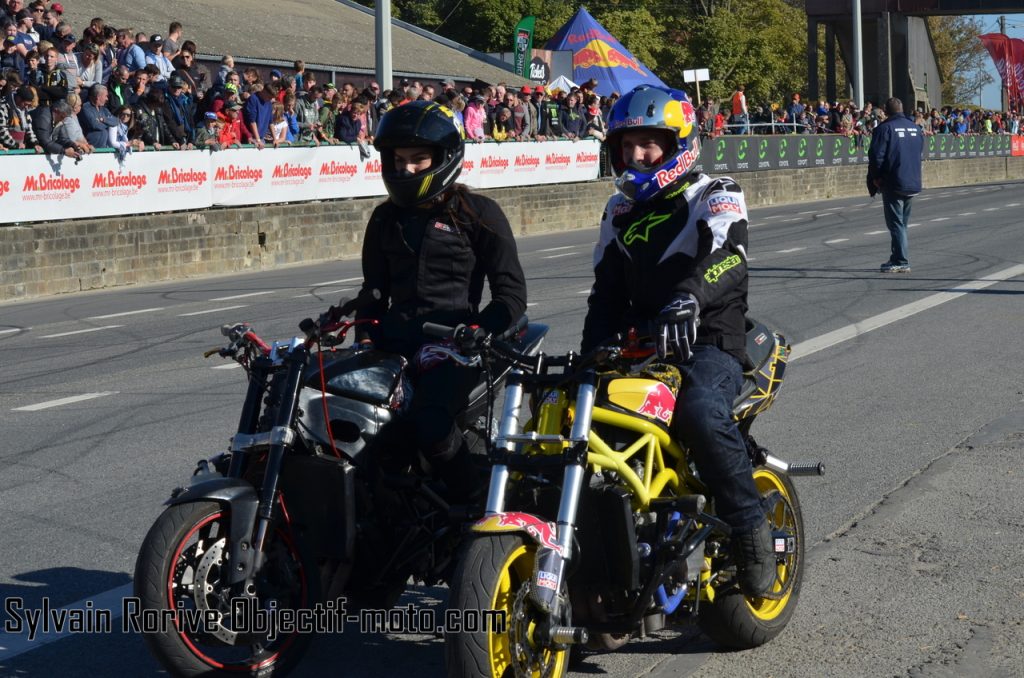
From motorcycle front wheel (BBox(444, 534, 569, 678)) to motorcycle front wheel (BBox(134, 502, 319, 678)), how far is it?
0.72 m

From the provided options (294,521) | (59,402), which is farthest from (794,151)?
(294,521)

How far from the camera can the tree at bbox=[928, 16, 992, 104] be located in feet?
326

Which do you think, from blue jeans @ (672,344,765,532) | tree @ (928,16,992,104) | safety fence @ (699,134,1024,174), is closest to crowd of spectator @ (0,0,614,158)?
blue jeans @ (672,344,765,532)

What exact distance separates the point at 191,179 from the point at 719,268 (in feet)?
53.4

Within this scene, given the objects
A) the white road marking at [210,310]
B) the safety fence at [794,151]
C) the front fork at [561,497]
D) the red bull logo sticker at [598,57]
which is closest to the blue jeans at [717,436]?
the front fork at [561,497]

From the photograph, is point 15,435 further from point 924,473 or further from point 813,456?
point 924,473

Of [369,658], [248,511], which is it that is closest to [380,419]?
[248,511]

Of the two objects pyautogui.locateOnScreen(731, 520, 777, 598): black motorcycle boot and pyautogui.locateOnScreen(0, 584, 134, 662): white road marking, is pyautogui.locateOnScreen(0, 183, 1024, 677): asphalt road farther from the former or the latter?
pyautogui.locateOnScreen(731, 520, 777, 598): black motorcycle boot

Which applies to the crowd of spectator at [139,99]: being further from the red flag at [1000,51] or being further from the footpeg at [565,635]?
the red flag at [1000,51]

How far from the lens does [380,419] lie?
14.7ft

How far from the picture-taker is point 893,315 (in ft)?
43.7

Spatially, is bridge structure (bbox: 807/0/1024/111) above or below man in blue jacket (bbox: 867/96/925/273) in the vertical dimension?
above

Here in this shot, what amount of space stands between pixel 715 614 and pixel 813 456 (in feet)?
10.2

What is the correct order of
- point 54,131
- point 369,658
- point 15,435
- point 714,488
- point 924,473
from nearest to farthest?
point 714,488 < point 369,658 < point 924,473 < point 15,435 < point 54,131
